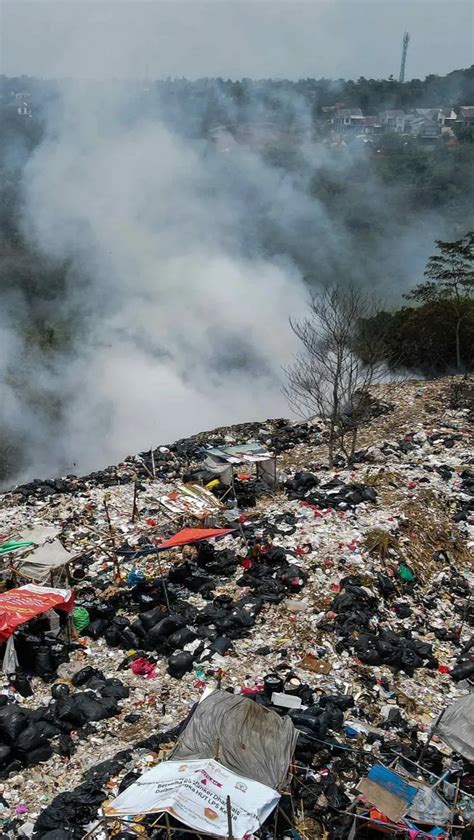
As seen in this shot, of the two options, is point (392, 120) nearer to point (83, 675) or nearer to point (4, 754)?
point (83, 675)

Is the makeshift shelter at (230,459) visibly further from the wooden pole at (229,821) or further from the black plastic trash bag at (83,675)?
the wooden pole at (229,821)

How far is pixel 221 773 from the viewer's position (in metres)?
5.00

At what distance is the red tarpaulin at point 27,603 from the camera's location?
704 centimetres

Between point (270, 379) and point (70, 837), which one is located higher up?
point (270, 379)

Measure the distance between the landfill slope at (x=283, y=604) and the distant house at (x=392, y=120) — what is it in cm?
5540

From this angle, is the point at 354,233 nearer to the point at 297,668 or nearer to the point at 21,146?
the point at 21,146

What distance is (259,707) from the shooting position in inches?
222

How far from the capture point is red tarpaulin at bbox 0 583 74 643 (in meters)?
7.04

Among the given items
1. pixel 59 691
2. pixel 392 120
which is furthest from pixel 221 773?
pixel 392 120

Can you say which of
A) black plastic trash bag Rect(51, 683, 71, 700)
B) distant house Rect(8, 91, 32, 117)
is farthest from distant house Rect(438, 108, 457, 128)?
black plastic trash bag Rect(51, 683, 71, 700)

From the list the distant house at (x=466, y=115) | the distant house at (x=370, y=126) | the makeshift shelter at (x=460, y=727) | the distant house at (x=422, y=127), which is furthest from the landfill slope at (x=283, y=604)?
the distant house at (x=466, y=115)

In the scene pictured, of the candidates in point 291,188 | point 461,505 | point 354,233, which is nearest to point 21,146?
point 291,188

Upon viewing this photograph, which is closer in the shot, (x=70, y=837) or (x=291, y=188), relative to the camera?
(x=70, y=837)

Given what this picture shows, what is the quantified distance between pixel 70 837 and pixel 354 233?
3785cm
